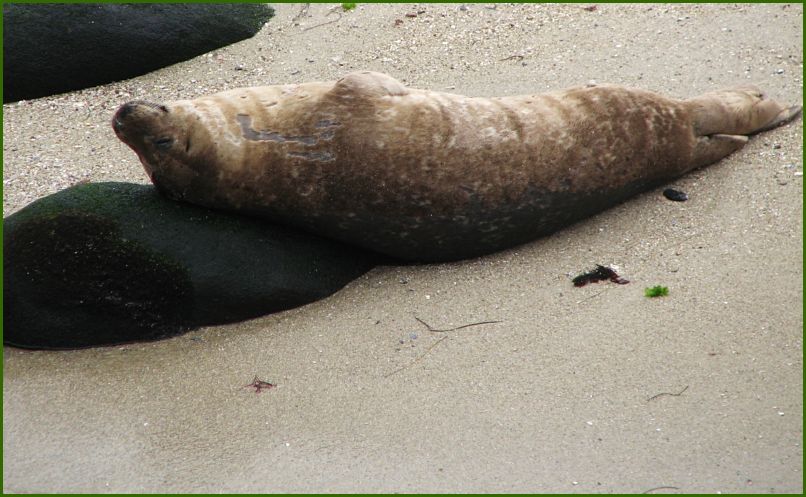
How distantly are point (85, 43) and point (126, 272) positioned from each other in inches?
114

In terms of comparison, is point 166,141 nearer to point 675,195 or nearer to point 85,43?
point 85,43

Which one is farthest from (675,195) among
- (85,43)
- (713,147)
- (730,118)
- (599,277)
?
(85,43)

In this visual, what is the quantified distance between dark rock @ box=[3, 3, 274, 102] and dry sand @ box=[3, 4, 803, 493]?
990 mm

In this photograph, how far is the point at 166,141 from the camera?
5.01 meters

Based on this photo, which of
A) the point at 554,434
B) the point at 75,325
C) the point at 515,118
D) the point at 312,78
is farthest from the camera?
the point at 312,78

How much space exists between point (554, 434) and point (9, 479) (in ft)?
7.79

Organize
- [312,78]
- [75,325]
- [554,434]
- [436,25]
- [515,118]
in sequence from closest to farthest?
1. [554,434]
2. [75,325]
3. [515,118]
4. [312,78]
5. [436,25]

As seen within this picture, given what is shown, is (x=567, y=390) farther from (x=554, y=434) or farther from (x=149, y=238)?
(x=149, y=238)

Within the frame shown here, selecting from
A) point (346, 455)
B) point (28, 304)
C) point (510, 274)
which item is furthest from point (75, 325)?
point (510, 274)

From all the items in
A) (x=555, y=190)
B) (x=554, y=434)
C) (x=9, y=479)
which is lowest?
(x=9, y=479)

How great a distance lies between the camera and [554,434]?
13.5ft

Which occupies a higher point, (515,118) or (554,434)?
(515,118)

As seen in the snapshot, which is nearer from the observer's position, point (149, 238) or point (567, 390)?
point (567, 390)

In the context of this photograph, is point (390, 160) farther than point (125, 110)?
Yes
